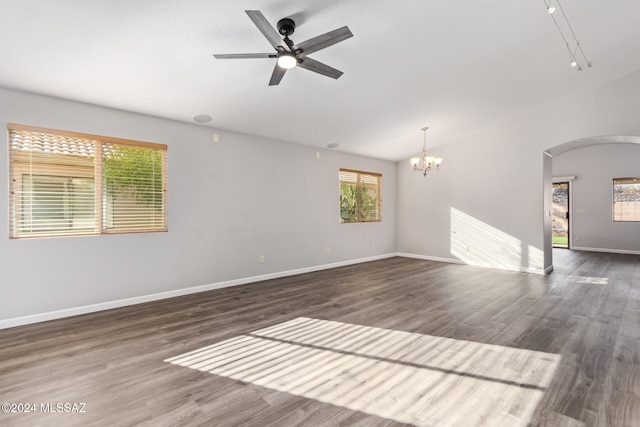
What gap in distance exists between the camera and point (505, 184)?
257 inches

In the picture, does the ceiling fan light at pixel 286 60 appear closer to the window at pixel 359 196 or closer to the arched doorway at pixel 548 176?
the window at pixel 359 196

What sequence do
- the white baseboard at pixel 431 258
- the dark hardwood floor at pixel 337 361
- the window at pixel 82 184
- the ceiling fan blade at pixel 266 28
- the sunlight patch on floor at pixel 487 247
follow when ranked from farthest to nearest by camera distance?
1. the white baseboard at pixel 431 258
2. the sunlight patch on floor at pixel 487 247
3. the window at pixel 82 184
4. the ceiling fan blade at pixel 266 28
5. the dark hardwood floor at pixel 337 361

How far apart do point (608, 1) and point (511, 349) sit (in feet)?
13.1

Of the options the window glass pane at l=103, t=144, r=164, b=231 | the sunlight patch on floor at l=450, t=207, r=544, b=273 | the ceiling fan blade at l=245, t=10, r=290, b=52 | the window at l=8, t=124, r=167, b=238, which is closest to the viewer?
the ceiling fan blade at l=245, t=10, r=290, b=52

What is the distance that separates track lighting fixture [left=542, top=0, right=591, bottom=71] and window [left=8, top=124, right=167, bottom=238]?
5.19 metres

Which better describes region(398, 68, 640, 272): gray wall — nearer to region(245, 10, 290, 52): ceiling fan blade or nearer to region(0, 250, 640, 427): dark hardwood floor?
region(0, 250, 640, 427): dark hardwood floor

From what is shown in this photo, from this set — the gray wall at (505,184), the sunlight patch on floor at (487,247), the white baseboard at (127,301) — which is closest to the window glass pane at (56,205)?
the white baseboard at (127,301)

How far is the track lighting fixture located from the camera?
3339 millimetres

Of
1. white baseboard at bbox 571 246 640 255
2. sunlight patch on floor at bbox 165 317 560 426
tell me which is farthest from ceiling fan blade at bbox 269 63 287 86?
white baseboard at bbox 571 246 640 255

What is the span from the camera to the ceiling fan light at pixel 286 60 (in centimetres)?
259

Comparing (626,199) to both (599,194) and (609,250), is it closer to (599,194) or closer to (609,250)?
(599,194)

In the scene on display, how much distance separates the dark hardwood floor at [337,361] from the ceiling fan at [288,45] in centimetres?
262

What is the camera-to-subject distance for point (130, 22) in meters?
Answer: 2.65

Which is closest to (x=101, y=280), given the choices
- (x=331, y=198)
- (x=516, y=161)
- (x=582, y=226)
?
(x=331, y=198)
